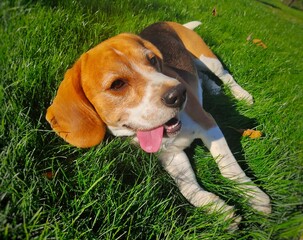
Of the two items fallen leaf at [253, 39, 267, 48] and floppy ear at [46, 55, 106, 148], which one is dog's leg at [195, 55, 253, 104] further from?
floppy ear at [46, 55, 106, 148]

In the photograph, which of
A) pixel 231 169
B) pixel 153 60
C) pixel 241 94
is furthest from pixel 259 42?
pixel 231 169

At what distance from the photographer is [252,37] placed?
21.4ft

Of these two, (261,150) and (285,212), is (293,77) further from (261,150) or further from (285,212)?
(285,212)

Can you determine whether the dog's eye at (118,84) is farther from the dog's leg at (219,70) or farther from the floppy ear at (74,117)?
the dog's leg at (219,70)

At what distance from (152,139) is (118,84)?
51cm

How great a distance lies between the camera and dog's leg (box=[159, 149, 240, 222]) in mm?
2448

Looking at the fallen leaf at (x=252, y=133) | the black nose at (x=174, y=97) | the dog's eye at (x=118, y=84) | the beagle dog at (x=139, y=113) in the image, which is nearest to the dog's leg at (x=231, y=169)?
the beagle dog at (x=139, y=113)

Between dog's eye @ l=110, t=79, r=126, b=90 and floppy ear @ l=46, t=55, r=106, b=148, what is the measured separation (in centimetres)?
24

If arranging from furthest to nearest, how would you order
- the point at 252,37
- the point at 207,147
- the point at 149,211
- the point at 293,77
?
the point at 252,37, the point at 293,77, the point at 207,147, the point at 149,211

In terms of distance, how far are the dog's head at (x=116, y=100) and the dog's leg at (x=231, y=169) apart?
0.44 metres

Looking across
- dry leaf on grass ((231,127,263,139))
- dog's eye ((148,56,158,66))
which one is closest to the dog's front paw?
dry leaf on grass ((231,127,263,139))

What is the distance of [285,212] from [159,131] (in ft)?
3.58

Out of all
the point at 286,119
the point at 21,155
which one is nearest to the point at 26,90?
the point at 21,155

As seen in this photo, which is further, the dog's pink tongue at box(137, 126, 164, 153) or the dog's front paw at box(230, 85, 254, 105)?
the dog's front paw at box(230, 85, 254, 105)
